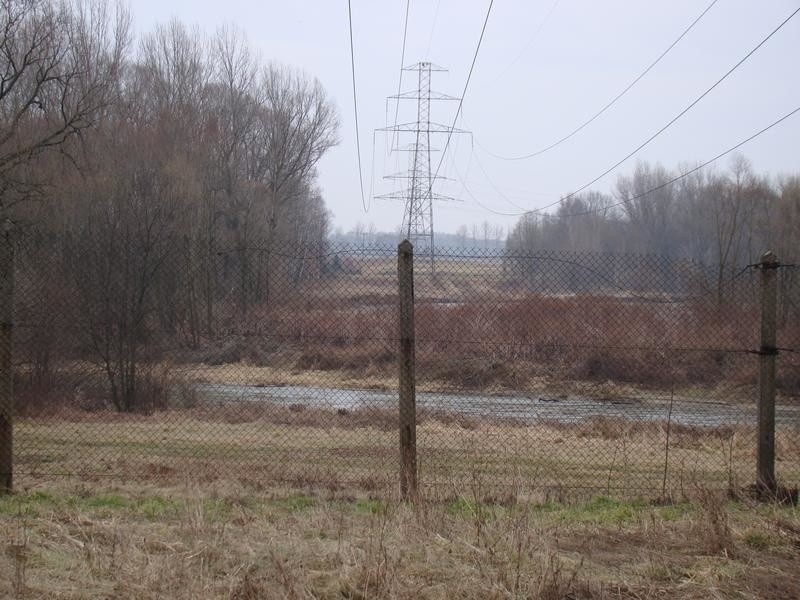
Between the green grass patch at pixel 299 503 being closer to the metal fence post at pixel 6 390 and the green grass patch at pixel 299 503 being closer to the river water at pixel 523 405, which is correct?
the metal fence post at pixel 6 390

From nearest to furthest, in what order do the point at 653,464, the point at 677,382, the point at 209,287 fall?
the point at 653,464 → the point at 209,287 → the point at 677,382

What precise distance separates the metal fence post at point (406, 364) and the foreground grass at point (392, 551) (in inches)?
15.9

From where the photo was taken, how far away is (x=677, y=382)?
18.5 m

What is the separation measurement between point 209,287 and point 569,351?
924 cm

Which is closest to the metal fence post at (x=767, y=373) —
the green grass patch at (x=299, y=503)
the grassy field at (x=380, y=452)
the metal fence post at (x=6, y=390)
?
the grassy field at (x=380, y=452)

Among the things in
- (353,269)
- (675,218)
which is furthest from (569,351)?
(675,218)

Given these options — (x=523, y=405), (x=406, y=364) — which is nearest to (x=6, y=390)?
(x=406, y=364)

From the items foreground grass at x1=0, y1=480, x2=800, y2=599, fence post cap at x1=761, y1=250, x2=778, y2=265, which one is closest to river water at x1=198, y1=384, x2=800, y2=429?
fence post cap at x1=761, y1=250, x2=778, y2=265

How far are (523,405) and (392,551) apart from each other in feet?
49.8

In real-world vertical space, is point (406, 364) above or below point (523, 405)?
above

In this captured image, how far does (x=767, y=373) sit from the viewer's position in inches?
268

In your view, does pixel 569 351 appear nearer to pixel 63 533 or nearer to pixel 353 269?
pixel 353 269

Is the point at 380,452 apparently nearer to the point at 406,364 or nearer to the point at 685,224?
the point at 406,364

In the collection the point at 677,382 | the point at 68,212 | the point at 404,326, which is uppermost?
the point at 68,212
